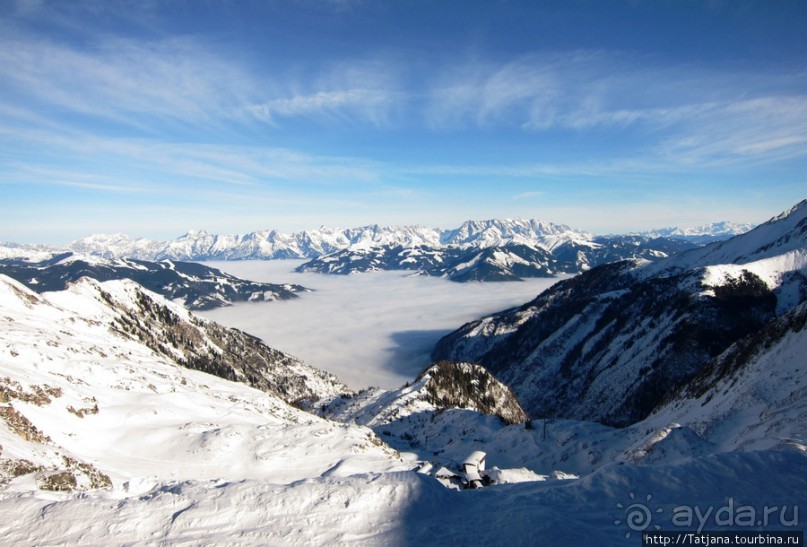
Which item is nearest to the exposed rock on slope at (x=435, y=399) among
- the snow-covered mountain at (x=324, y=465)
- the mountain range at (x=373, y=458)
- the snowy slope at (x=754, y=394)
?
the mountain range at (x=373, y=458)

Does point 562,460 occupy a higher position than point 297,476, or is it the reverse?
point 297,476

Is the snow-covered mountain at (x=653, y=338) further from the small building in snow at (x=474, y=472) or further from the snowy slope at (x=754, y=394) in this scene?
the small building in snow at (x=474, y=472)

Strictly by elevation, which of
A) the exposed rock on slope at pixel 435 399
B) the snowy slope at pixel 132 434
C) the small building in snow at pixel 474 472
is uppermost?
the snowy slope at pixel 132 434

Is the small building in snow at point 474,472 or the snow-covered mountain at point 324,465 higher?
the snow-covered mountain at point 324,465

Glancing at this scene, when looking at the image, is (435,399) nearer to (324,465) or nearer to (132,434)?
(324,465)

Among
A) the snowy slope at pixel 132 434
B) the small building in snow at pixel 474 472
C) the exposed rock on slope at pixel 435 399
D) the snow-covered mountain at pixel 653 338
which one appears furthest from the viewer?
the snow-covered mountain at pixel 653 338

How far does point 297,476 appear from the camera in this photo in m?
37.4

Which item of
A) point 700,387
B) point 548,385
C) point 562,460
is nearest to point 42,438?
point 562,460

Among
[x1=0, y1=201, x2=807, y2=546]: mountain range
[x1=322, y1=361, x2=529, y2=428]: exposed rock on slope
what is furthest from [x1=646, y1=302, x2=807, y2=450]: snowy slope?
[x1=322, y1=361, x2=529, y2=428]: exposed rock on slope

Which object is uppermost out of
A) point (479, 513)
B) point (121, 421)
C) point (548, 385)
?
point (479, 513)

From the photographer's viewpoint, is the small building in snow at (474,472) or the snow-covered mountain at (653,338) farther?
the snow-covered mountain at (653,338)

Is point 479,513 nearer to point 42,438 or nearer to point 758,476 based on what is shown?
point 758,476

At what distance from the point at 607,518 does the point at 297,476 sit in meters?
28.7

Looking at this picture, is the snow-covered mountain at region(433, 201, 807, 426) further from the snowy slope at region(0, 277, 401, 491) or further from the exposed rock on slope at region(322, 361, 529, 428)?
the snowy slope at region(0, 277, 401, 491)
